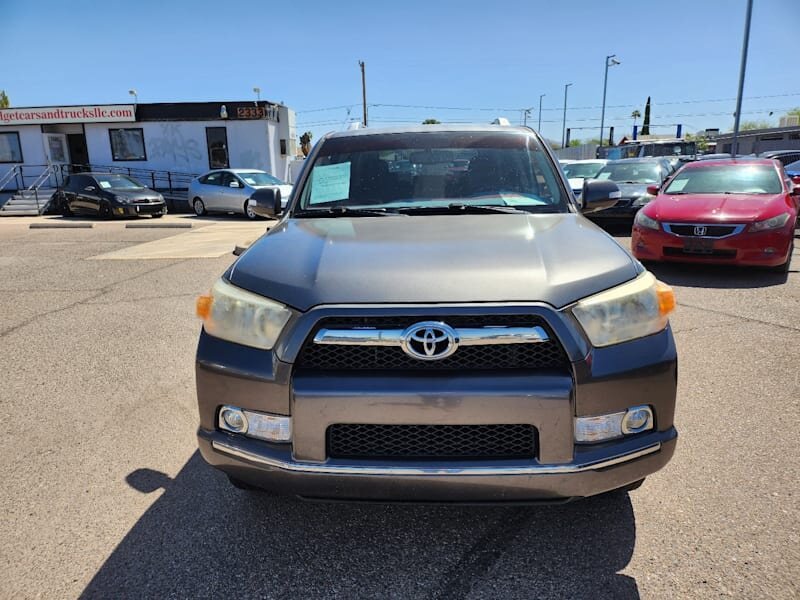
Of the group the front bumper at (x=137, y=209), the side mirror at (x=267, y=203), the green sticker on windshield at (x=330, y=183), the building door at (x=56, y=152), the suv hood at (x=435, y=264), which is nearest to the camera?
the suv hood at (x=435, y=264)

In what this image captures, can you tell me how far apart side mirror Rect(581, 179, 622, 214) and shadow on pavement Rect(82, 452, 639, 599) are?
A: 5.94 feet

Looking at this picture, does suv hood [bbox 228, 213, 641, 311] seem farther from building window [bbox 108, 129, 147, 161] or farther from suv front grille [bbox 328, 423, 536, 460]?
building window [bbox 108, 129, 147, 161]

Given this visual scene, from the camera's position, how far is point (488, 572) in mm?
2230

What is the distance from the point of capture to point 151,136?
80.8ft

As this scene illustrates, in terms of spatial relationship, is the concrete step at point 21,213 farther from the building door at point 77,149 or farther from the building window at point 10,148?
the building door at point 77,149

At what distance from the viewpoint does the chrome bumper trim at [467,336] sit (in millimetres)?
1981

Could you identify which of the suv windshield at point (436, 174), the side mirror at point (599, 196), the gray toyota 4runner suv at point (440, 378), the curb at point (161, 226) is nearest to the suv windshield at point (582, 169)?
the curb at point (161, 226)

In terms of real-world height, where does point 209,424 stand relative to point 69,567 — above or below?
above

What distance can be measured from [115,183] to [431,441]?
19.4 meters

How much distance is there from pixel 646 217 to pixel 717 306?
7.12 feet

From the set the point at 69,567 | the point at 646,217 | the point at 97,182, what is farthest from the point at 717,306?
the point at 97,182

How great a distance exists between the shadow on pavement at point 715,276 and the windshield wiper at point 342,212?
524 centimetres

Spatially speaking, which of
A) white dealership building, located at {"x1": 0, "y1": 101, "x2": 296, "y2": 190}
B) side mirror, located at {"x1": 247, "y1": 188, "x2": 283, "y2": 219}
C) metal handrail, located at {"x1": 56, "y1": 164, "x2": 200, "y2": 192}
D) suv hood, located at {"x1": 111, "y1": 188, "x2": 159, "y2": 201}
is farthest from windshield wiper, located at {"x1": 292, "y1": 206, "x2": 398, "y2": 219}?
metal handrail, located at {"x1": 56, "y1": 164, "x2": 200, "y2": 192}

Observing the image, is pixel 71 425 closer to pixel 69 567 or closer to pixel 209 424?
pixel 69 567
